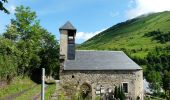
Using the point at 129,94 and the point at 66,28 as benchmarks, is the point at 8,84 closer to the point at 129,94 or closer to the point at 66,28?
the point at 66,28

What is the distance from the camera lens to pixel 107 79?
36.1 meters

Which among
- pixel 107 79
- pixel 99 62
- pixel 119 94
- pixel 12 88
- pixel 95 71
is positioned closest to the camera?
pixel 119 94

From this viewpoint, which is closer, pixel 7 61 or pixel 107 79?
pixel 7 61

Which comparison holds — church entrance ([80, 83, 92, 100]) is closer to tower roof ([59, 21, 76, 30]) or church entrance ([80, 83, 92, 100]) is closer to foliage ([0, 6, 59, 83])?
tower roof ([59, 21, 76, 30])

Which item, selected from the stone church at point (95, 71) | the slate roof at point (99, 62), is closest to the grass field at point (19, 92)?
the stone church at point (95, 71)

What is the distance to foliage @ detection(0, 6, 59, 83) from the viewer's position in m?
47.1

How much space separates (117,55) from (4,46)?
14567mm

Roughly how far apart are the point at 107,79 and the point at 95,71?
1806 mm

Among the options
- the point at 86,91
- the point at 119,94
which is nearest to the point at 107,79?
the point at 86,91

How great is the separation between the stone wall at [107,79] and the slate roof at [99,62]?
1.96ft

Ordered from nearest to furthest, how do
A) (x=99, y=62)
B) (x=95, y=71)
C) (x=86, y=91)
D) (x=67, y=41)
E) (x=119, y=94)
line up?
(x=119, y=94), (x=86, y=91), (x=95, y=71), (x=99, y=62), (x=67, y=41)

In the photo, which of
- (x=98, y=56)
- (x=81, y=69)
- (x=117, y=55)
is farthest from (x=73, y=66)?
(x=117, y=55)

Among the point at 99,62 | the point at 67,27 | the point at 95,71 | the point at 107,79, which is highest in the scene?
the point at 67,27

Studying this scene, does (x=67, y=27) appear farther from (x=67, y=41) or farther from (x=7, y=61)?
(x=7, y=61)
